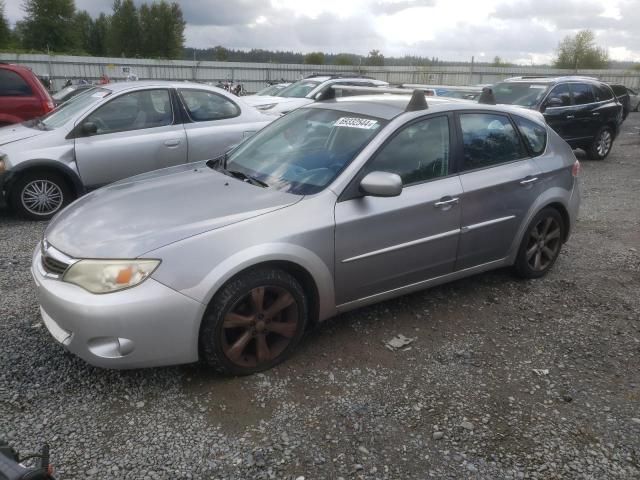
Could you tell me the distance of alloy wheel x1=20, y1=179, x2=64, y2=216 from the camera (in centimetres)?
616

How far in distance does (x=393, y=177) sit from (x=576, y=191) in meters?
2.44

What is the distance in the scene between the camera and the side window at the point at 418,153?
3.58 meters

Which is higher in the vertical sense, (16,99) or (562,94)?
(562,94)

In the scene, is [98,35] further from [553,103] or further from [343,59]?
[553,103]

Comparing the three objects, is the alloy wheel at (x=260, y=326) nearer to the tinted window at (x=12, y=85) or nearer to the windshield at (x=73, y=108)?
the windshield at (x=73, y=108)

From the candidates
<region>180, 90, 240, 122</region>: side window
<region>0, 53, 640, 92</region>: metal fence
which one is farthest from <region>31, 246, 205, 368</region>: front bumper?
<region>0, 53, 640, 92</region>: metal fence

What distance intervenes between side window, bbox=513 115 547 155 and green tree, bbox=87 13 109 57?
83778 mm

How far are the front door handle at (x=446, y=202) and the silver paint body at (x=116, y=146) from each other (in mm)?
3923

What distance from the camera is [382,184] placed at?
3.23 m

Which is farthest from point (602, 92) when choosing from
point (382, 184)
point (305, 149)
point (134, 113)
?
point (382, 184)

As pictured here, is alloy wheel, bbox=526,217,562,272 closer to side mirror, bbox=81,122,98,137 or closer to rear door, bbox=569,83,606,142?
side mirror, bbox=81,122,98,137

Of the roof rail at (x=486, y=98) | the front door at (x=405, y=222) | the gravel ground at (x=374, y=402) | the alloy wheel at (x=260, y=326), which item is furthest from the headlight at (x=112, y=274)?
the roof rail at (x=486, y=98)

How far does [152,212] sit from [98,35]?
285ft

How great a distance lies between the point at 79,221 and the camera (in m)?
3.22
